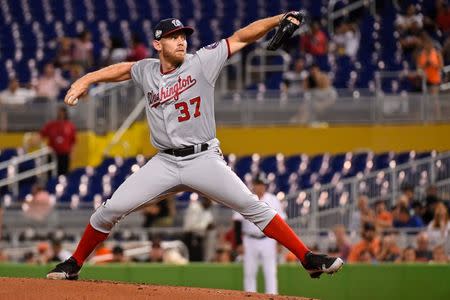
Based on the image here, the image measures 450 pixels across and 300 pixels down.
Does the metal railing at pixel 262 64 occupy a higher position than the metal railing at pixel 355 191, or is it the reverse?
the metal railing at pixel 262 64

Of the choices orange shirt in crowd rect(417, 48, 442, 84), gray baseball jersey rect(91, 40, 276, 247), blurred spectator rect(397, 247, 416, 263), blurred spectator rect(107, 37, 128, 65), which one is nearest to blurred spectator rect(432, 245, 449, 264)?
blurred spectator rect(397, 247, 416, 263)

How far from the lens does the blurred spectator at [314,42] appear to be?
22859 millimetres

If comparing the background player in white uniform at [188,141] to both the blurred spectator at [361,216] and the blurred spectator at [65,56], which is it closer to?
the blurred spectator at [361,216]

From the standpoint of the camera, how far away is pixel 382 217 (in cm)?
1692

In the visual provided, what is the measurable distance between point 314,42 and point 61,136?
498 centimetres

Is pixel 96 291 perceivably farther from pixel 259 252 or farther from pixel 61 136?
pixel 61 136

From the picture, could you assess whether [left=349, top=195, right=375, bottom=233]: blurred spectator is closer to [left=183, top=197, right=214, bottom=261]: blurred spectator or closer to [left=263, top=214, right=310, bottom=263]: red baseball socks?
[left=183, top=197, right=214, bottom=261]: blurred spectator

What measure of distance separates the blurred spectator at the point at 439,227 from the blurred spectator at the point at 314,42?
695 cm

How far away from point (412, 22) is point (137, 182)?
45.9ft

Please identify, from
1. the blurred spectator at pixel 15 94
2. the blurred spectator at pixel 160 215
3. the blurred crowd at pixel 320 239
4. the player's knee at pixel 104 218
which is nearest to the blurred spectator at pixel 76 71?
the blurred spectator at pixel 15 94

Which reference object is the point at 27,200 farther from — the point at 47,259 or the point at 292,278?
the point at 292,278

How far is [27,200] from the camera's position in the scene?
62.8ft

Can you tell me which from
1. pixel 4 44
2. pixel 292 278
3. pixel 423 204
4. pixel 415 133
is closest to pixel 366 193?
pixel 423 204

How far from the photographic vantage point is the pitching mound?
8.92 m
